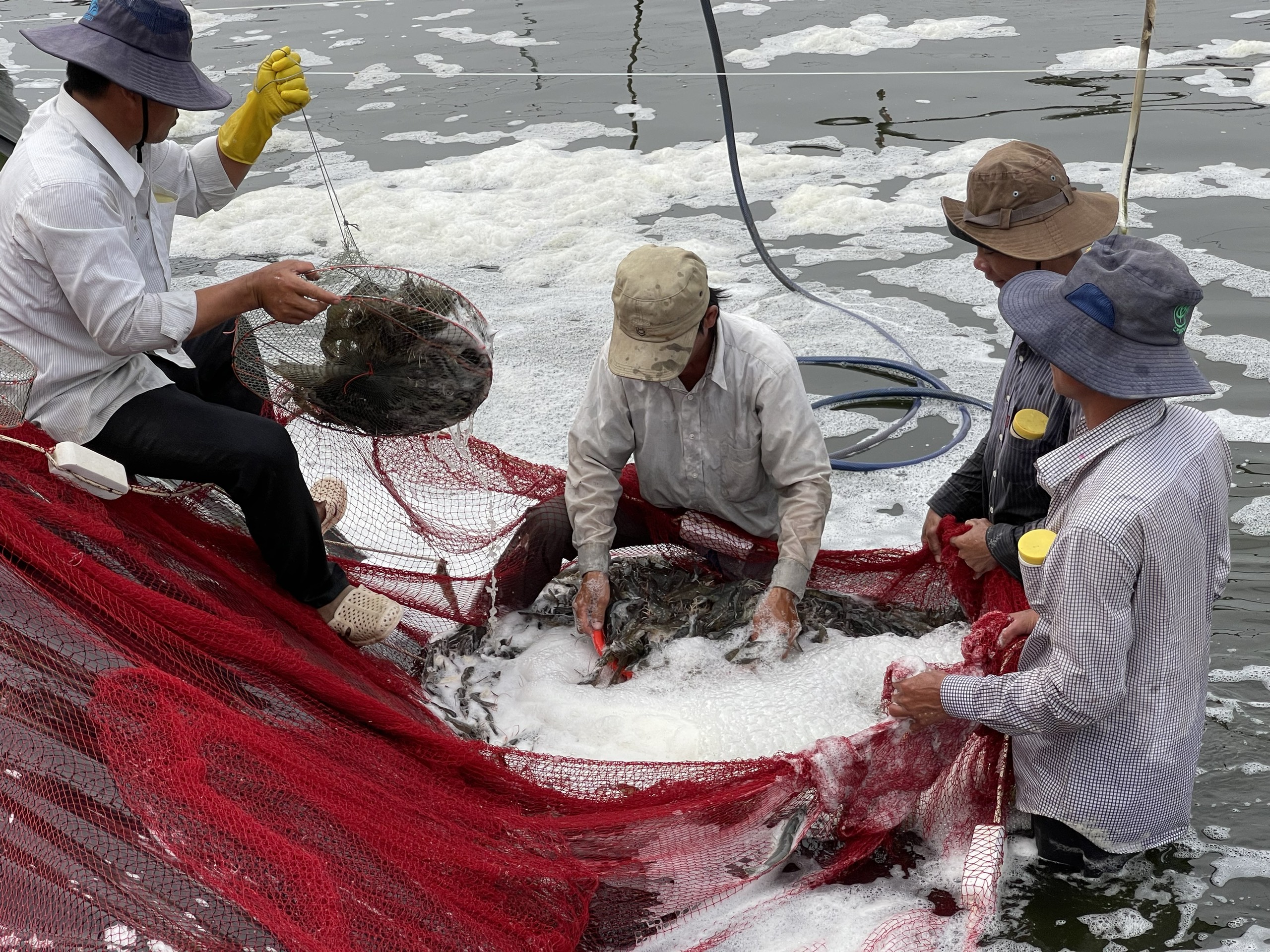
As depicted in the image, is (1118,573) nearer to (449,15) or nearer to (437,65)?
(437,65)

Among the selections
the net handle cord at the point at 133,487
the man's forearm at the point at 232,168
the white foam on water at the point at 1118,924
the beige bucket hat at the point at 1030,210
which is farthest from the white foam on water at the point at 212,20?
the white foam on water at the point at 1118,924

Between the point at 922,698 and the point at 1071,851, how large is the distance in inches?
24.9

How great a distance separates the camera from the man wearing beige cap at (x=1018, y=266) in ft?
10.5

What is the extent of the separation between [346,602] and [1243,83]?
357 inches

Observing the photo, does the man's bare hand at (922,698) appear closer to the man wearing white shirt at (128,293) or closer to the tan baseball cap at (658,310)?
the tan baseball cap at (658,310)

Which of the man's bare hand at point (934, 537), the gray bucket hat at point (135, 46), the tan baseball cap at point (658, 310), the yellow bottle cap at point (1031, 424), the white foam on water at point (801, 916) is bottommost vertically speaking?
the white foam on water at point (801, 916)

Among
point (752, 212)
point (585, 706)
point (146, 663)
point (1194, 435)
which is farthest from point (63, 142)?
point (752, 212)

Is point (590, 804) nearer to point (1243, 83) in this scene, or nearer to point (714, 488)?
point (714, 488)

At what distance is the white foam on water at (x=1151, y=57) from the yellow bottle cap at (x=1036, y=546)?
27.8 feet

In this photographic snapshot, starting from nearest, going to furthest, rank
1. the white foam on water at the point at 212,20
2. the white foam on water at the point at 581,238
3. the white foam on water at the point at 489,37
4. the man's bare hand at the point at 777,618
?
1. the man's bare hand at the point at 777,618
2. the white foam on water at the point at 581,238
3. the white foam on water at the point at 489,37
4. the white foam on water at the point at 212,20

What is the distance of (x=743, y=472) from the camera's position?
3.74 metres

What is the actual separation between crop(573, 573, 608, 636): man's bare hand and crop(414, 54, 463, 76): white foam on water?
9.63 metres

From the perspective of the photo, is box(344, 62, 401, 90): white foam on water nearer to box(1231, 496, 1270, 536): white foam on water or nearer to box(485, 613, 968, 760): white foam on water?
box(485, 613, 968, 760): white foam on water

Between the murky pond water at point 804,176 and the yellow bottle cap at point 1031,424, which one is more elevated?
the yellow bottle cap at point 1031,424
